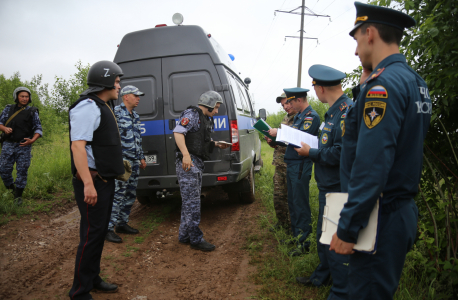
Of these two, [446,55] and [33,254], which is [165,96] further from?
[446,55]

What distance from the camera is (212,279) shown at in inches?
124

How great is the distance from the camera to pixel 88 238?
98.7 inches

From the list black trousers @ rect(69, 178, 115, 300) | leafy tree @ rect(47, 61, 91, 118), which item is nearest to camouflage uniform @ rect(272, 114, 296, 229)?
black trousers @ rect(69, 178, 115, 300)

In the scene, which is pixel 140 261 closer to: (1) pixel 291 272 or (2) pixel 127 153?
(2) pixel 127 153

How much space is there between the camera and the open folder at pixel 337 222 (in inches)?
52.3

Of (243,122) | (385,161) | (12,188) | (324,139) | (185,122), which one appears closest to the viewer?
(385,161)

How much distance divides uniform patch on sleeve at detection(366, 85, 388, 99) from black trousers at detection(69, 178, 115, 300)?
2.16 meters

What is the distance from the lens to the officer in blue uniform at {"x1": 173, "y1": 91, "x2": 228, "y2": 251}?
12.3 feet

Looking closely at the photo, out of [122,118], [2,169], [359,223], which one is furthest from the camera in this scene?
[2,169]

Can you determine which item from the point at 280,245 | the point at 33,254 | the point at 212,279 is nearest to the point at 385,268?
the point at 212,279

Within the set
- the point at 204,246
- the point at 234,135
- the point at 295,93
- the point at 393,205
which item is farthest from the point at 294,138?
the point at 204,246

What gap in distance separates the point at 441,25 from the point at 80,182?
117 inches

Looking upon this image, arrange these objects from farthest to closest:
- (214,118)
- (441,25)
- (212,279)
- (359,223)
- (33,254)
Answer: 1. (214,118)
2. (33,254)
3. (212,279)
4. (441,25)
5. (359,223)

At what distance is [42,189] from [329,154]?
585 cm
